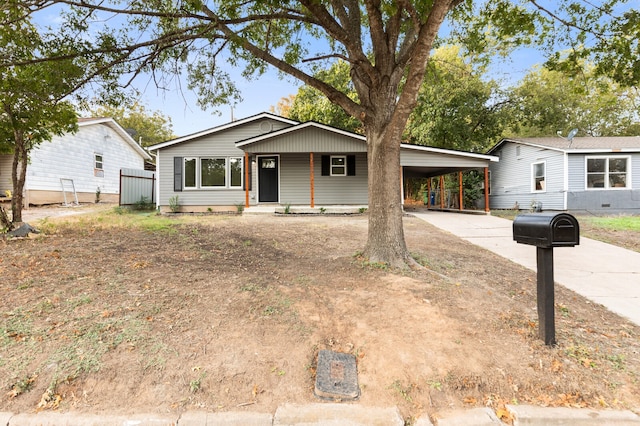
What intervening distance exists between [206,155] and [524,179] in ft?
52.5

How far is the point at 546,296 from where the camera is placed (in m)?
2.71

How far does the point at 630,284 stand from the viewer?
475 centimetres

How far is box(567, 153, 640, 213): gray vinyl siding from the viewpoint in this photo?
14.4 metres

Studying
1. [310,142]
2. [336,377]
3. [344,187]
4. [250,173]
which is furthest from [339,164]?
[336,377]

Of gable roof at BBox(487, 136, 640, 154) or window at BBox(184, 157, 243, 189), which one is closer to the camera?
window at BBox(184, 157, 243, 189)

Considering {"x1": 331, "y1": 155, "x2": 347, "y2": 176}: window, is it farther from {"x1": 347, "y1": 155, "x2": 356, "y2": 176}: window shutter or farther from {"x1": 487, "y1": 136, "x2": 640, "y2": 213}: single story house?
{"x1": 487, "y1": 136, "x2": 640, "y2": 213}: single story house

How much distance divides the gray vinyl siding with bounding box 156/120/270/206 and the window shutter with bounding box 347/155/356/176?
13.6ft

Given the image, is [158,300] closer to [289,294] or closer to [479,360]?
[289,294]

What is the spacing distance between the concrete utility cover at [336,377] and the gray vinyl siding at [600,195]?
16.2 m

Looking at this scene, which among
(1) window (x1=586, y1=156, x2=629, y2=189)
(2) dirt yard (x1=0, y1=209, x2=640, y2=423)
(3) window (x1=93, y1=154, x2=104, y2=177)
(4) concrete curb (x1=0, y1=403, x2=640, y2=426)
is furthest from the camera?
(3) window (x1=93, y1=154, x2=104, y2=177)

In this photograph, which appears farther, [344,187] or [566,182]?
[566,182]

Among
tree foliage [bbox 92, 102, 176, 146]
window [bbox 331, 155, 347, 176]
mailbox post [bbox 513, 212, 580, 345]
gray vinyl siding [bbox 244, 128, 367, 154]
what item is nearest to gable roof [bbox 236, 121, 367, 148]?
gray vinyl siding [bbox 244, 128, 367, 154]

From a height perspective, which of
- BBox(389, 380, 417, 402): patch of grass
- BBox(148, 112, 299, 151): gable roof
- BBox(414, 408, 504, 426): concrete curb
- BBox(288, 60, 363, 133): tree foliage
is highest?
BBox(288, 60, 363, 133): tree foliage

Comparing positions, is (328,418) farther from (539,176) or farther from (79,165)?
(79,165)
